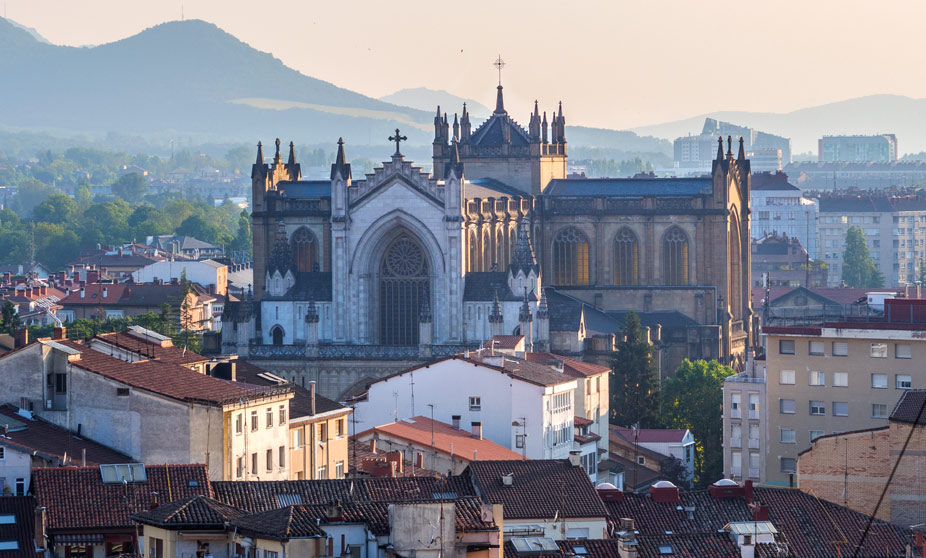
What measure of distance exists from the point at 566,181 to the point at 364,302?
2040 centimetres

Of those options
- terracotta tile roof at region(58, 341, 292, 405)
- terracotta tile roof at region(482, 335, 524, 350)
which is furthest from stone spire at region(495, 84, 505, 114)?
terracotta tile roof at region(58, 341, 292, 405)

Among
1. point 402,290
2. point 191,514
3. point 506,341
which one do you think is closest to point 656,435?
point 506,341

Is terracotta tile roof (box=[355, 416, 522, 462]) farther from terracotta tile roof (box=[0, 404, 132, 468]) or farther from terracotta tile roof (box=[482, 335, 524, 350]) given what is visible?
terracotta tile roof (box=[482, 335, 524, 350])

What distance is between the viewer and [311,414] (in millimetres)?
76625

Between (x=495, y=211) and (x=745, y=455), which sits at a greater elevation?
(x=495, y=211)

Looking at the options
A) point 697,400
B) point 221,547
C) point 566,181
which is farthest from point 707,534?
point 566,181

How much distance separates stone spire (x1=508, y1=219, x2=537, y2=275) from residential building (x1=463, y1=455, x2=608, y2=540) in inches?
2334

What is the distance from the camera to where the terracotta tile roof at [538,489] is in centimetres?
5962

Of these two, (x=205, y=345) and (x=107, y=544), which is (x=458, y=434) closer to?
(x=107, y=544)

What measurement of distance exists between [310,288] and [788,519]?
6937cm

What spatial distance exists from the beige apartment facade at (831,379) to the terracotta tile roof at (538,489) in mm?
18600

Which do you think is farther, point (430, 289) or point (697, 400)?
point (430, 289)

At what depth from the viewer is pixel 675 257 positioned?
5384 inches

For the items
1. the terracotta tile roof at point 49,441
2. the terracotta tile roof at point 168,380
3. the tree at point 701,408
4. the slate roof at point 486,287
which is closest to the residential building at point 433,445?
the terracotta tile roof at point 168,380
